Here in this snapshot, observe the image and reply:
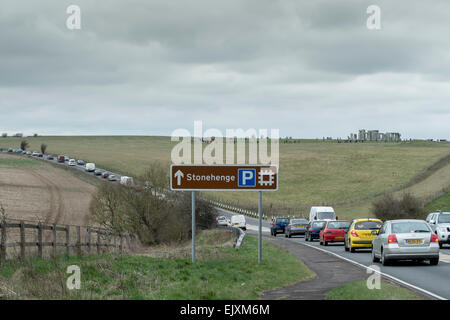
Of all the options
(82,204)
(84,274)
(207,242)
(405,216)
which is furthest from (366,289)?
(82,204)

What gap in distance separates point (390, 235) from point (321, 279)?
17.0 ft

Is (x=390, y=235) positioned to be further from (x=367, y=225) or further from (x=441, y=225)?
(x=441, y=225)

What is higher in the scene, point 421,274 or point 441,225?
point 441,225

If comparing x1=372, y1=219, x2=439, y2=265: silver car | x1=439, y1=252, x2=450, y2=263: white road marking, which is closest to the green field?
x1=439, y1=252, x2=450, y2=263: white road marking

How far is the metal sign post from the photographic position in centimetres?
2250

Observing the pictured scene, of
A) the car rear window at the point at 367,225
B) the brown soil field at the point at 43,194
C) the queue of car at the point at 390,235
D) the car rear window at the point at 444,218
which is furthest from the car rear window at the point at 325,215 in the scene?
the car rear window at the point at 367,225

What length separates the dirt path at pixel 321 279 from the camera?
52.2 feet

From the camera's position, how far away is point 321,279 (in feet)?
64.5

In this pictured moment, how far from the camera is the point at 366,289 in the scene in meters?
16.2

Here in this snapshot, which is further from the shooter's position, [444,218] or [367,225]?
[444,218]

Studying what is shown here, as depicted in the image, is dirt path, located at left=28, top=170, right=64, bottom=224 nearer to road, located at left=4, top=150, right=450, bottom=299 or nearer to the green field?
the green field

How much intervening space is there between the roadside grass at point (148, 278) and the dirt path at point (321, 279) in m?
0.43

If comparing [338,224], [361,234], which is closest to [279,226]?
[338,224]

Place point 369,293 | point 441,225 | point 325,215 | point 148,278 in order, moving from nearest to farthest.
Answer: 1. point 369,293
2. point 148,278
3. point 441,225
4. point 325,215
